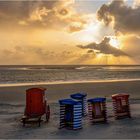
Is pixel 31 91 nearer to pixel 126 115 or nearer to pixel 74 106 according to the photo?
pixel 74 106

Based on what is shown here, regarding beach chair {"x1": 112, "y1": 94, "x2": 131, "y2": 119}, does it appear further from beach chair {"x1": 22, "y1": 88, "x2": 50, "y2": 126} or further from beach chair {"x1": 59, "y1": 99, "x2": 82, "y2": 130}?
beach chair {"x1": 22, "y1": 88, "x2": 50, "y2": 126}

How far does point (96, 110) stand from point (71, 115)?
152 cm

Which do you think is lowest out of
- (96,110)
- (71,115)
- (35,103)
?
(71,115)

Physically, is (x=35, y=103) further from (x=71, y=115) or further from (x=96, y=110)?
(x=96, y=110)

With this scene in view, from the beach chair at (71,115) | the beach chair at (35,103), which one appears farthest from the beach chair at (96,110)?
the beach chair at (35,103)

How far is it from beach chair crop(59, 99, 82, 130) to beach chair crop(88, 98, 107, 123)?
1071 millimetres

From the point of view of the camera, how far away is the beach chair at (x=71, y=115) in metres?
13.8

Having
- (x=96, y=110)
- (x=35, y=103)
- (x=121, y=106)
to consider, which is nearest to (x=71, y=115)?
(x=96, y=110)

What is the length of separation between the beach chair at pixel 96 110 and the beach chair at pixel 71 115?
1.07 meters

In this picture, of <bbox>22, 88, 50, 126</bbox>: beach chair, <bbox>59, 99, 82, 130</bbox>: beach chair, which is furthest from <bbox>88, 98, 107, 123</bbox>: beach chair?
<bbox>22, 88, 50, 126</bbox>: beach chair

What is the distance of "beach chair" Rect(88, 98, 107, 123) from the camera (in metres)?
14.9

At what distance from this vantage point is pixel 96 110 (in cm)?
1497

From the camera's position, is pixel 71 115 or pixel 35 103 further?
pixel 35 103

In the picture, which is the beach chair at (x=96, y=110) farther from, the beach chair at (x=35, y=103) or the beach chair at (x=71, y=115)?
the beach chair at (x=35, y=103)
